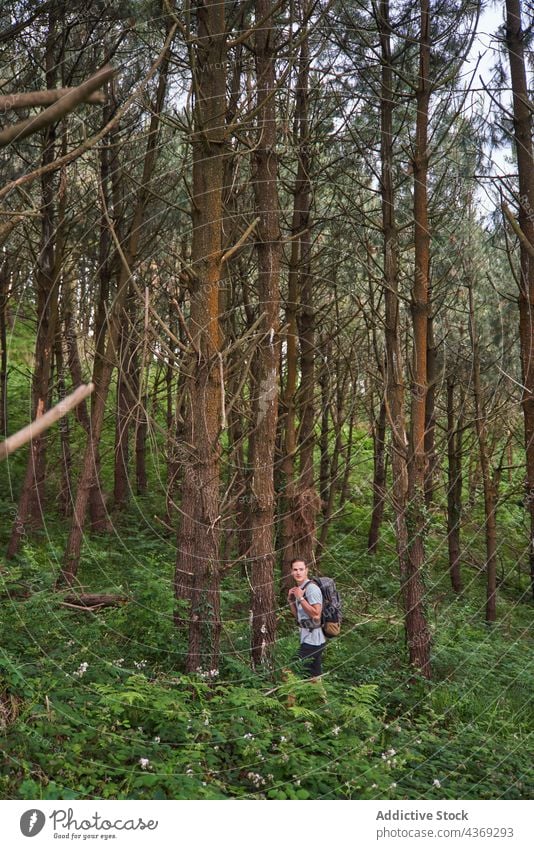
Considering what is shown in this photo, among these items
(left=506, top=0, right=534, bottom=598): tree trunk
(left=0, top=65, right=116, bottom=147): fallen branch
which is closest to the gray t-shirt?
(left=506, top=0, right=534, bottom=598): tree trunk

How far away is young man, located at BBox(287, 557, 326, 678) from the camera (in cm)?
662

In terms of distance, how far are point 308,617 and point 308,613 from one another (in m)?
0.08

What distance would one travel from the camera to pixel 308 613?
6.68 m

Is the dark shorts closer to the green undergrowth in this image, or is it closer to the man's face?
the green undergrowth

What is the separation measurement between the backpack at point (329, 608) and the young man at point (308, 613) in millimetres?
63

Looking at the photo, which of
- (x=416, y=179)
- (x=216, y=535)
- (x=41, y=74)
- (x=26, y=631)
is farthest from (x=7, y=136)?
(x=41, y=74)

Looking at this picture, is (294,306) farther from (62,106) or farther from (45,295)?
(62,106)

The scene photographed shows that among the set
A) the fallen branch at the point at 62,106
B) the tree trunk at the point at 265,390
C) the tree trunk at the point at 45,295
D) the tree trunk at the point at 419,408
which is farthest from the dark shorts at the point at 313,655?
the fallen branch at the point at 62,106

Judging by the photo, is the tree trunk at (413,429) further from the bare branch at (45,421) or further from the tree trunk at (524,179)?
the bare branch at (45,421)

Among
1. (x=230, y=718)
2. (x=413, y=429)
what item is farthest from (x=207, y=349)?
(x=413, y=429)

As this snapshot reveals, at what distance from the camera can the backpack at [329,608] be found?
22.1 feet

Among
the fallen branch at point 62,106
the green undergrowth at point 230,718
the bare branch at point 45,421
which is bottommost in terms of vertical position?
the green undergrowth at point 230,718

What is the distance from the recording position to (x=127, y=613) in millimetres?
8211
